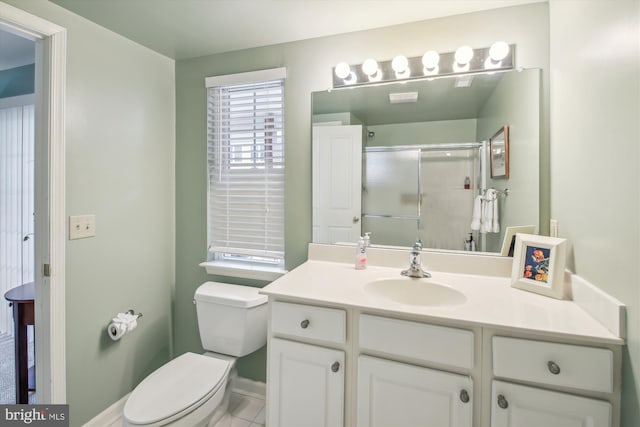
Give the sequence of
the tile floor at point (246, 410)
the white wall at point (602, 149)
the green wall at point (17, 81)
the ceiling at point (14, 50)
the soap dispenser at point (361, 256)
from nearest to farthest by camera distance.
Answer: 1. the white wall at point (602, 149)
2. the soap dispenser at point (361, 256)
3. the tile floor at point (246, 410)
4. the ceiling at point (14, 50)
5. the green wall at point (17, 81)

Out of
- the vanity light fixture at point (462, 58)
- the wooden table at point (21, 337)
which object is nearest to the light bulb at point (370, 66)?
the vanity light fixture at point (462, 58)

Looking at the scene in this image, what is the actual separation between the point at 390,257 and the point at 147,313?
158 cm

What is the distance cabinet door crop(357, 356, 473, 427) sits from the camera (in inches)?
38.7

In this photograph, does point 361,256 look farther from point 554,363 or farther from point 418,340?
point 554,363

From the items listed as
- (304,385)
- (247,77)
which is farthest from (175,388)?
(247,77)

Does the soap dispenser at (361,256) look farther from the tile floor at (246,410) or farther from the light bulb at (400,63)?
the tile floor at (246,410)

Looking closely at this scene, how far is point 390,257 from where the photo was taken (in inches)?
63.2

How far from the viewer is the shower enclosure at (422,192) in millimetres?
1487

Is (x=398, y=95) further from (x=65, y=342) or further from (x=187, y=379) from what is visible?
(x=65, y=342)

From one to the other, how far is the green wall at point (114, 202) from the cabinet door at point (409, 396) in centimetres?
144

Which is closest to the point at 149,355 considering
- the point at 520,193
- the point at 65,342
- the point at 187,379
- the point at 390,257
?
the point at 65,342

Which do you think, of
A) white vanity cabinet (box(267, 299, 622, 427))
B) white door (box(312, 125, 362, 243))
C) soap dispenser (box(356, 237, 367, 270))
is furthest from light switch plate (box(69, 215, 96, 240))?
soap dispenser (box(356, 237, 367, 270))

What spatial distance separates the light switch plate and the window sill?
2.13 feet

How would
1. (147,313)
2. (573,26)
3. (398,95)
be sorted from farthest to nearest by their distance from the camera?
(147,313), (398,95), (573,26)
